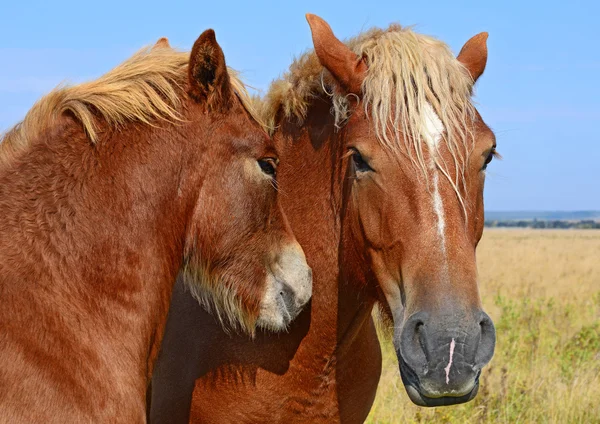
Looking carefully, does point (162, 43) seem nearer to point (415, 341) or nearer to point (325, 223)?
point (325, 223)

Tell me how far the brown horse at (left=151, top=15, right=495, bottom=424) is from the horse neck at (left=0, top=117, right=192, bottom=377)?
544 mm

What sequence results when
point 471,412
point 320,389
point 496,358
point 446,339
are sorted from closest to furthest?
point 446,339
point 320,389
point 471,412
point 496,358

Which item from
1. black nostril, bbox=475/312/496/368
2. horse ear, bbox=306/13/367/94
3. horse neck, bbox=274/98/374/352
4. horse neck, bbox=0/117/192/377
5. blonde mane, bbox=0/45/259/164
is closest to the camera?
black nostril, bbox=475/312/496/368

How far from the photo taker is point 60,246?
319 cm

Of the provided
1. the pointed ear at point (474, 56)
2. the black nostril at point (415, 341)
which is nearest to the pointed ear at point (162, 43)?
the pointed ear at point (474, 56)

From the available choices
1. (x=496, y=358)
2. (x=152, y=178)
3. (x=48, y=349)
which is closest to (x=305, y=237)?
(x=152, y=178)

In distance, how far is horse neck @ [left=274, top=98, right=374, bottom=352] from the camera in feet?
12.3

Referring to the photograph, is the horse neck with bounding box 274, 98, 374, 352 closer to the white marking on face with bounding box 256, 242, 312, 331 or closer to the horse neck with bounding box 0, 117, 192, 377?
the white marking on face with bounding box 256, 242, 312, 331

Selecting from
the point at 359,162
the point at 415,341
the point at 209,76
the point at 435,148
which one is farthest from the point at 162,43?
the point at 415,341

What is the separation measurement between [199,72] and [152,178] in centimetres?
59

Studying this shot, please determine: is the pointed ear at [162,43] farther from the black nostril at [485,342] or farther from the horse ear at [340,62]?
the black nostril at [485,342]

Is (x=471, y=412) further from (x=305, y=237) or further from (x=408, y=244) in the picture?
(x=408, y=244)

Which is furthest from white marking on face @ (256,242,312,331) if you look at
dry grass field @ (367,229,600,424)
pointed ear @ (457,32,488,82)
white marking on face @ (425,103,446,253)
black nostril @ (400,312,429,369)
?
pointed ear @ (457,32,488,82)

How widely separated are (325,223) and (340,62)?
0.86 metres
